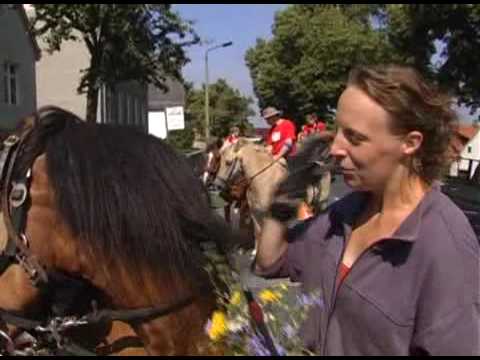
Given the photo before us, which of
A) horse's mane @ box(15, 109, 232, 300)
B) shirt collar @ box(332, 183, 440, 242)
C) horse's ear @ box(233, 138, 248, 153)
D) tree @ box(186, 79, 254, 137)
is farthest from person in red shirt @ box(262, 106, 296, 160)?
tree @ box(186, 79, 254, 137)

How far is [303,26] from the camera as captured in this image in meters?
58.6

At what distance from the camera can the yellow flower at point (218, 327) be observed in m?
1.91

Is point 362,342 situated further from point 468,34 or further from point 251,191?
point 468,34

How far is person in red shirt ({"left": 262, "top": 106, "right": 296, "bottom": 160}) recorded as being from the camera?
11446 mm

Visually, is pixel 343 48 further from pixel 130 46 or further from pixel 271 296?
pixel 271 296

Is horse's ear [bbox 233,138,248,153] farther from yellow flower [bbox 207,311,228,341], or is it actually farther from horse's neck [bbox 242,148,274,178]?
yellow flower [bbox 207,311,228,341]

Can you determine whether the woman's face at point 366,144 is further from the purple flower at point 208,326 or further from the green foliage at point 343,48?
the green foliage at point 343,48

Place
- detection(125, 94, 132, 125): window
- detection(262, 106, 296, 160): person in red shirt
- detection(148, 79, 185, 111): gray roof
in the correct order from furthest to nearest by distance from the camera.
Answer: detection(148, 79, 185, 111): gray roof, detection(125, 94, 132, 125): window, detection(262, 106, 296, 160): person in red shirt

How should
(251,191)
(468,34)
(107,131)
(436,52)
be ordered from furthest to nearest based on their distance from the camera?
(436,52)
(468,34)
(251,191)
(107,131)

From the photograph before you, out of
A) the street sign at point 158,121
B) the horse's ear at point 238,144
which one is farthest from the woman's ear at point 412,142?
the street sign at point 158,121

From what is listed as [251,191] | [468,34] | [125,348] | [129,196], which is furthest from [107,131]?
[468,34]

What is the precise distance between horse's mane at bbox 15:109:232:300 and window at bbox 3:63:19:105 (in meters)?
27.3

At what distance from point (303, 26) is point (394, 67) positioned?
58.2 m

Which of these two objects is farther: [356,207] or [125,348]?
[125,348]
